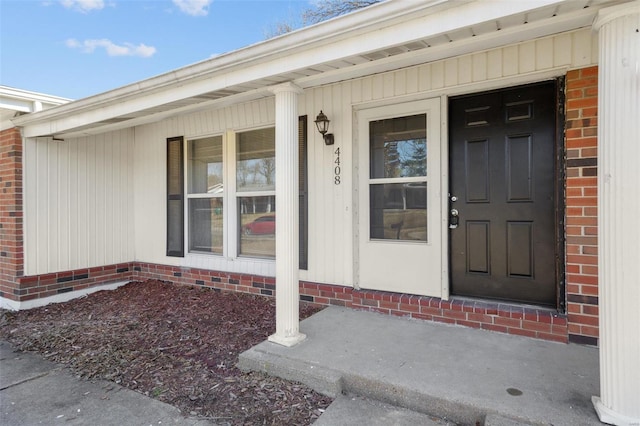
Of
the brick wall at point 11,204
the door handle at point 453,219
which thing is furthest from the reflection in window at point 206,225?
the door handle at point 453,219

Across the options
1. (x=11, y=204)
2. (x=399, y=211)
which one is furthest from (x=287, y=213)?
(x=11, y=204)

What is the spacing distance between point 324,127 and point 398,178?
0.92 m

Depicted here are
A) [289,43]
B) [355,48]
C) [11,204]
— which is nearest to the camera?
[355,48]

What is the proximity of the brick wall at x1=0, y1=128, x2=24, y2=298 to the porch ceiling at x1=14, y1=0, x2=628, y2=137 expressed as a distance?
162 cm

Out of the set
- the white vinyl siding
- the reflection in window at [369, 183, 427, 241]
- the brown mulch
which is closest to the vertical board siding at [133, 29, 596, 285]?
the white vinyl siding

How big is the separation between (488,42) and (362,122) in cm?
156

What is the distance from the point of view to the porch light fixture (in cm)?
367

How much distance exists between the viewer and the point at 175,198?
5008 millimetres

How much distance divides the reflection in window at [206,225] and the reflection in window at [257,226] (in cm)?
37

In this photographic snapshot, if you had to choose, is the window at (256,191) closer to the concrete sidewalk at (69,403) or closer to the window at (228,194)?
the window at (228,194)

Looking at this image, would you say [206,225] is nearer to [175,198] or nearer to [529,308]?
[175,198]

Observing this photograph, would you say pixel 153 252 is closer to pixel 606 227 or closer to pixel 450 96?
pixel 450 96

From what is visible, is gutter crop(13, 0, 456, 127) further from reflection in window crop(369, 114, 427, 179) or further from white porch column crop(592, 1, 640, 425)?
reflection in window crop(369, 114, 427, 179)

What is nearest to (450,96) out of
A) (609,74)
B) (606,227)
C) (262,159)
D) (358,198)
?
(358,198)
